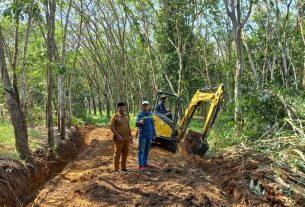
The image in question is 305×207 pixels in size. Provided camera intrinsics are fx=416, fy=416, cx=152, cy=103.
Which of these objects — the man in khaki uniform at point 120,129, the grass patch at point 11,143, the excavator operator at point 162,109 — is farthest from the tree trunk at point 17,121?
the excavator operator at point 162,109

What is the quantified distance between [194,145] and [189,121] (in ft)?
3.71

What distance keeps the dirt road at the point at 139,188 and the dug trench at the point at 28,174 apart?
492 mm

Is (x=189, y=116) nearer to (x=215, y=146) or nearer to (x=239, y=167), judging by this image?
(x=215, y=146)

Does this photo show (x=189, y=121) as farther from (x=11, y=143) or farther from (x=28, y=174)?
(x=11, y=143)


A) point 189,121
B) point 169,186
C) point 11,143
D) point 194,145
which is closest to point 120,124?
point 169,186

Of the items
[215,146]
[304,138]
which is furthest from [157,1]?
[304,138]

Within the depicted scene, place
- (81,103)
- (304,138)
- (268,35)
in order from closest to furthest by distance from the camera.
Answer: (304,138) < (268,35) < (81,103)

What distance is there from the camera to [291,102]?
436 inches

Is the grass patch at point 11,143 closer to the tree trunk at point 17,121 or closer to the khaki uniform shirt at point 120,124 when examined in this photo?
the tree trunk at point 17,121

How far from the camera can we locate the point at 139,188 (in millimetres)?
8844

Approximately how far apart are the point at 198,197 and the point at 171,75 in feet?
74.9

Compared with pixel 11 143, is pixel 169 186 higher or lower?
lower

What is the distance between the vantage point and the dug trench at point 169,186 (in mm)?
7871

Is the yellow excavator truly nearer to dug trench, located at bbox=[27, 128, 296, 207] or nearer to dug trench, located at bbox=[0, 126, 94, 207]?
dug trench, located at bbox=[27, 128, 296, 207]
